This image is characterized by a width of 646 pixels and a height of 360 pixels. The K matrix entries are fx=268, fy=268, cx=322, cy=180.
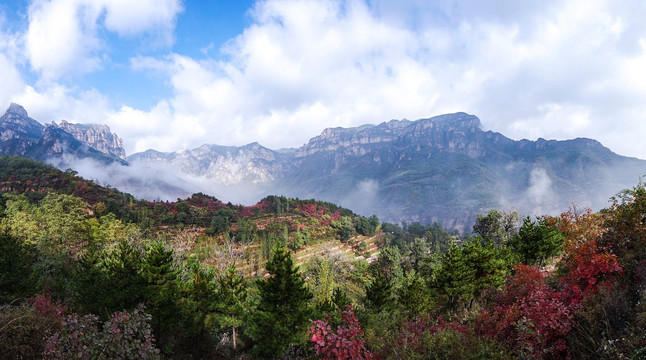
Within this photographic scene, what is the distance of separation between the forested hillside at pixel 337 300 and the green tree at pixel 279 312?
9 centimetres

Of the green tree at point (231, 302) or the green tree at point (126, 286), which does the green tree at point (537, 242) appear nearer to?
the green tree at point (231, 302)

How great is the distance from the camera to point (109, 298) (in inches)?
767

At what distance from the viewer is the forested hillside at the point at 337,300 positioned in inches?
251

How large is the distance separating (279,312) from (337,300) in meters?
8.22

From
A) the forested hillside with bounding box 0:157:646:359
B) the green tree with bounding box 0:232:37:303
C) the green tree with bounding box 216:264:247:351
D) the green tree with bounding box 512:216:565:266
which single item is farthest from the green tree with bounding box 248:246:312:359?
the green tree with bounding box 512:216:565:266

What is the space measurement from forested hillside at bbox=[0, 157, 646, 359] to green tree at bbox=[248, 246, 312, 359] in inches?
3.6

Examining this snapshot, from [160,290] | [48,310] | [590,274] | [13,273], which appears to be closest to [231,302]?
[160,290]

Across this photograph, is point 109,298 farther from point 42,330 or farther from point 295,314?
point 42,330

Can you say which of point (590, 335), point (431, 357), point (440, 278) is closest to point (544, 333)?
point (590, 335)

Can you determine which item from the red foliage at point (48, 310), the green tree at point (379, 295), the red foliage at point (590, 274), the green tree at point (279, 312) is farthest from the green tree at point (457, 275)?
the red foliage at point (48, 310)

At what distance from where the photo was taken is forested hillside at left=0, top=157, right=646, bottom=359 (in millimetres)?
6363

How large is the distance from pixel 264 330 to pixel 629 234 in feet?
64.2

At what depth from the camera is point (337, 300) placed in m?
24.9

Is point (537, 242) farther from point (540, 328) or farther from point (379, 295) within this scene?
point (540, 328)
